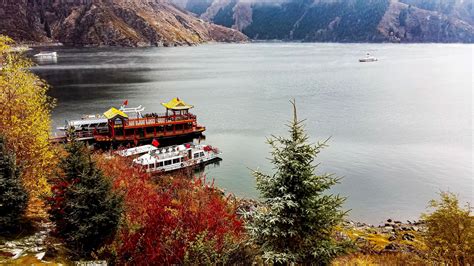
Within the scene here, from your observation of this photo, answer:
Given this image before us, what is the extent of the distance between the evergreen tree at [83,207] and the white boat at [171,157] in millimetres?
30012

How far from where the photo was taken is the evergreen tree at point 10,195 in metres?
15.3

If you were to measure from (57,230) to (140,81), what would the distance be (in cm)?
12453

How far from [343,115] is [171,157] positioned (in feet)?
151

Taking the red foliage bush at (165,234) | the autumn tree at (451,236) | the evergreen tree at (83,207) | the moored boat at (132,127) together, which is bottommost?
the moored boat at (132,127)

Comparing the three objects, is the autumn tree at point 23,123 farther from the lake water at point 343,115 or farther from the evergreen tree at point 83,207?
the lake water at point 343,115

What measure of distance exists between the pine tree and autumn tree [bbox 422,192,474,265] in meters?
6.55

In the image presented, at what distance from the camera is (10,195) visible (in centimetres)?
1531

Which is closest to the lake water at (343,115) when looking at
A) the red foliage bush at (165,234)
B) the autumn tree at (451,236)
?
the autumn tree at (451,236)

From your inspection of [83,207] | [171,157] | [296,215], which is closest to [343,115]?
[171,157]

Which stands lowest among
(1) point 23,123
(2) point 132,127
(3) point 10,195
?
(2) point 132,127

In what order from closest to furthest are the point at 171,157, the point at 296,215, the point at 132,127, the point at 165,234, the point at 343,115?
the point at 296,215 < the point at 165,234 < the point at 171,157 < the point at 132,127 < the point at 343,115

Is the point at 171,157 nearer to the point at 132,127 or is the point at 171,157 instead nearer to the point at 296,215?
the point at 132,127

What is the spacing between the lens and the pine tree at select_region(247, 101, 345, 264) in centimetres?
1476

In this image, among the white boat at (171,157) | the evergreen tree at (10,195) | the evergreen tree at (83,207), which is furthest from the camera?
the white boat at (171,157)
